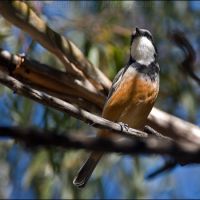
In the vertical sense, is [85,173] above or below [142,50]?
below

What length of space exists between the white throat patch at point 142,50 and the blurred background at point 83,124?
20cm

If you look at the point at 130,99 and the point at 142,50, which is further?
the point at 142,50

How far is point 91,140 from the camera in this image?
428 millimetres

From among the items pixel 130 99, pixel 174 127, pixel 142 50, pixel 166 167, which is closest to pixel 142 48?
pixel 142 50

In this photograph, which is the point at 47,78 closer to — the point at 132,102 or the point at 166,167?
the point at 132,102

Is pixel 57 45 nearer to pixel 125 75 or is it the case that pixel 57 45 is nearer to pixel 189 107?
pixel 125 75

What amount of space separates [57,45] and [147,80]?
47 centimetres

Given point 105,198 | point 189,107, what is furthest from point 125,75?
point 189,107

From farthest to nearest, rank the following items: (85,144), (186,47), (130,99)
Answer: (130,99) → (186,47) → (85,144)

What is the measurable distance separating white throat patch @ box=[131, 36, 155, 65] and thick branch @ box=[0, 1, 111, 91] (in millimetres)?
364

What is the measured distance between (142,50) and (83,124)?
64cm

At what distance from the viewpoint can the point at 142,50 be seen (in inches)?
113

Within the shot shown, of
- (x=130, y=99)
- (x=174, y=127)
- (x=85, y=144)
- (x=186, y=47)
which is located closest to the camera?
(x=85, y=144)

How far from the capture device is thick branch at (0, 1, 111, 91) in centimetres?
225
